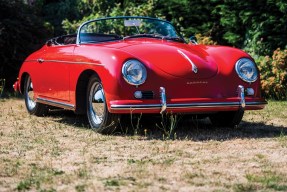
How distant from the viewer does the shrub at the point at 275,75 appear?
36.0 ft

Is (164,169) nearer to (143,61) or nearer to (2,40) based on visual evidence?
(143,61)

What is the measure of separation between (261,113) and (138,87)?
2.99 m

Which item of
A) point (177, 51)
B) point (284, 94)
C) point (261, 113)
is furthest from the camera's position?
point (284, 94)

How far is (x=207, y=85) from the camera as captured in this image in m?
6.91

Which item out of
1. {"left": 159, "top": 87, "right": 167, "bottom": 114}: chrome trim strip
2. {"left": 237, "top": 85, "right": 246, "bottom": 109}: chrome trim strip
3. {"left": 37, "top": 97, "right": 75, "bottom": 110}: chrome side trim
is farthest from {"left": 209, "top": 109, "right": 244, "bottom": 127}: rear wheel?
{"left": 37, "top": 97, "right": 75, "bottom": 110}: chrome side trim

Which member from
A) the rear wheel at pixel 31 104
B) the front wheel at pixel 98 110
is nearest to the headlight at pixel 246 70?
the front wheel at pixel 98 110

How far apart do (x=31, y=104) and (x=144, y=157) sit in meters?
3.94

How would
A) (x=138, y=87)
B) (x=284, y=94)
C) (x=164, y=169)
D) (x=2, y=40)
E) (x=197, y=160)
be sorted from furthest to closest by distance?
(x=2, y=40) → (x=284, y=94) → (x=138, y=87) → (x=197, y=160) → (x=164, y=169)

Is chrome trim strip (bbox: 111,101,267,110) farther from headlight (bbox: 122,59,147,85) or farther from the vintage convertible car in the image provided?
headlight (bbox: 122,59,147,85)

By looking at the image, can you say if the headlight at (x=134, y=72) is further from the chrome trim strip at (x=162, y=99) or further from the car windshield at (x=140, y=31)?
the car windshield at (x=140, y=31)

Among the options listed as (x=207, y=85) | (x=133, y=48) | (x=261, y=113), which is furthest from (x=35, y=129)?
(x=261, y=113)

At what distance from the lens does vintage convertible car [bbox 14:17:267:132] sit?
6715 millimetres

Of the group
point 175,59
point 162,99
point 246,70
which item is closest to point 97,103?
point 162,99

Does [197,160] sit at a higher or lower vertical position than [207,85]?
lower
